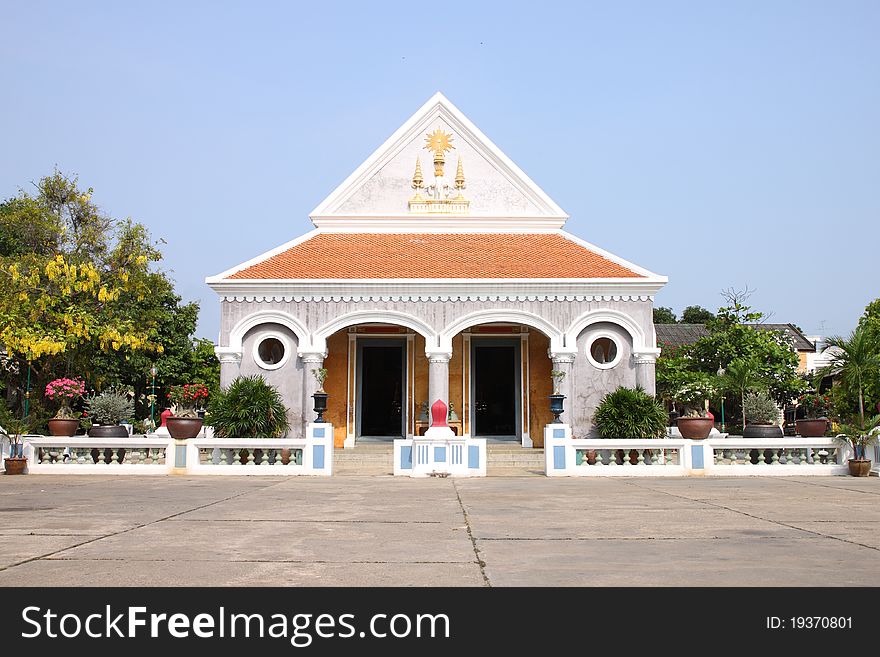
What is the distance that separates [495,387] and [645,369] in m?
4.13

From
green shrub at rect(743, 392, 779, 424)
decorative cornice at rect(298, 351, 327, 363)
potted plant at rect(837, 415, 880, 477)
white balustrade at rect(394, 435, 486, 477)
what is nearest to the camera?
potted plant at rect(837, 415, 880, 477)

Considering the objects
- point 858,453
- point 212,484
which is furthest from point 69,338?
point 858,453

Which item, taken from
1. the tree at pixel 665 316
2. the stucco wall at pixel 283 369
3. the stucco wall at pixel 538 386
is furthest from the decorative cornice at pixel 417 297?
the tree at pixel 665 316

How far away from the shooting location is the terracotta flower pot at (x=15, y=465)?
1560cm

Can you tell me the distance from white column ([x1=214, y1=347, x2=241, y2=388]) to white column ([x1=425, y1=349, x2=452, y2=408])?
188 inches

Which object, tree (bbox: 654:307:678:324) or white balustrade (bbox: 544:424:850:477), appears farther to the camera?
tree (bbox: 654:307:678:324)

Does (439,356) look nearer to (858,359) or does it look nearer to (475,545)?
(858,359)

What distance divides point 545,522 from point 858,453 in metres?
10.4

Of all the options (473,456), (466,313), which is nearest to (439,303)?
(466,313)

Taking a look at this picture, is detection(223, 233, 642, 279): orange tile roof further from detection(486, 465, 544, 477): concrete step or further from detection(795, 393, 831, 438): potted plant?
detection(795, 393, 831, 438): potted plant

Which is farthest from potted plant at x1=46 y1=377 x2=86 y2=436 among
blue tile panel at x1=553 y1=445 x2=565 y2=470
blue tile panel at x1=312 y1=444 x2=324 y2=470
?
blue tile panel at x1=553 y1=445 x2=565 y2=470

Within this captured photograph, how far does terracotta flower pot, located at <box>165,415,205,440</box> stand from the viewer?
16.0m
